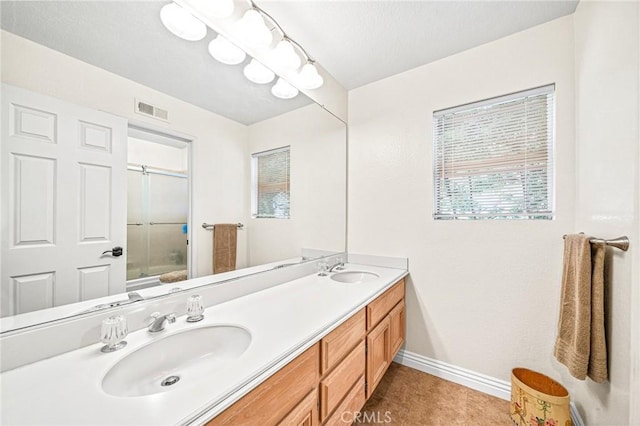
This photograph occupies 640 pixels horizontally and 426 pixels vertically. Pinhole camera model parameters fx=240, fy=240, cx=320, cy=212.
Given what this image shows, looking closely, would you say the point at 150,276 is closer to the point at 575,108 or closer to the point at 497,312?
the point at 497,312

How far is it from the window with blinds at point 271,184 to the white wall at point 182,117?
0.26ft

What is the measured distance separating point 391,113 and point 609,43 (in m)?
1.18

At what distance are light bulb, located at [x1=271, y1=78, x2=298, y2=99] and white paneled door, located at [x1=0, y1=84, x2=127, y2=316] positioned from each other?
36.3 inches

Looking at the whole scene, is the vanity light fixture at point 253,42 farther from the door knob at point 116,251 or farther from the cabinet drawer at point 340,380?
the cabinet drawer at point 340,380

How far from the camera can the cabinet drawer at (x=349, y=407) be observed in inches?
40.4

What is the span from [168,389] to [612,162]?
179 cm

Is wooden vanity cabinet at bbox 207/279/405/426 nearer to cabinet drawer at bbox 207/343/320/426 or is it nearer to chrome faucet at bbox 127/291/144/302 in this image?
cabinet drawer at bbox 207/343/320/426

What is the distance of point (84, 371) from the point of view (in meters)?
0.66

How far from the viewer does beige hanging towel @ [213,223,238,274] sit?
123cm

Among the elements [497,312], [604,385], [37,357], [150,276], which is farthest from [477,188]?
[37,357]

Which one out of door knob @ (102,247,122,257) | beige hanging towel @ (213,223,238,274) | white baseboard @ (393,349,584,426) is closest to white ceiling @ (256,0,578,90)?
beige hanging towel @ (213,223,238,274)

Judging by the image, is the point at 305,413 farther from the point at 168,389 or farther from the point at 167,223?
the point at 167,223

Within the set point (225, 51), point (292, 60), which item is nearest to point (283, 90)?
point (292, 60)

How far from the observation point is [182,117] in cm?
108
